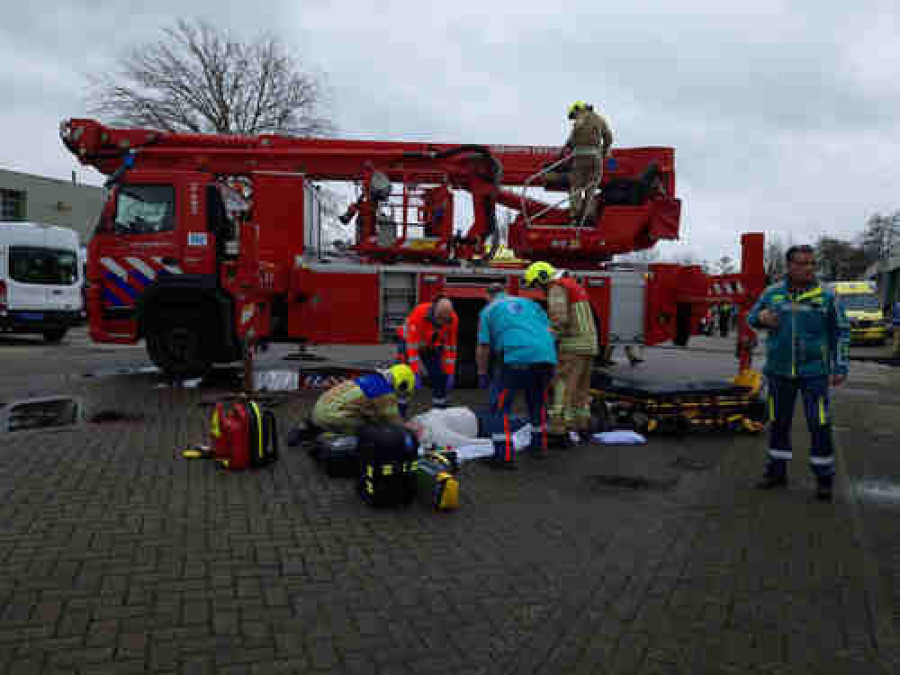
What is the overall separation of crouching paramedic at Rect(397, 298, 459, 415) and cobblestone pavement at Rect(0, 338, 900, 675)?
198cm

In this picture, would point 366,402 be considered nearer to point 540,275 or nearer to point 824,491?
point 540,275

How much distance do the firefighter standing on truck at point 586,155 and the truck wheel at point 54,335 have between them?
13896 mm

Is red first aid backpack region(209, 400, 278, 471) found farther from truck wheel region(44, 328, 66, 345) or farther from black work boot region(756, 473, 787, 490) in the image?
truck wheel region(44, 328, 66, 345)

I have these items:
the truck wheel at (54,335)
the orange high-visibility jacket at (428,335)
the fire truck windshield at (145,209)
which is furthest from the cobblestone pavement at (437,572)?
the truck wheel at (54,335)

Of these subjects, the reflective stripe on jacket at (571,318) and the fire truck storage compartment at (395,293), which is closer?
the reflective stripe on jacket at (571,318)

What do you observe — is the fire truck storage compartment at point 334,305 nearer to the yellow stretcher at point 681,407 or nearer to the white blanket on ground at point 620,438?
the yellow stretcher at point 681,407

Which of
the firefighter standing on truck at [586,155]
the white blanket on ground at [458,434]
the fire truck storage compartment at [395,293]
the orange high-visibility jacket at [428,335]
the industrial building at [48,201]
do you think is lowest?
the white blanket on ground at [458,434]

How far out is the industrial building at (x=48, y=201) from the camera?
33.7 meters

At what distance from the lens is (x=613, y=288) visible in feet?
31.5

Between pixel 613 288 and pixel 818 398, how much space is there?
5.09 metres

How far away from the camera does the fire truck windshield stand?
8.89 m

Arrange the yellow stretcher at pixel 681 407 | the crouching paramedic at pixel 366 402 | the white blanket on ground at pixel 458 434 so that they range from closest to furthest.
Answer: the crouching paramedic at pixel 366 402 < the white blanket on ground at pixel 458 434 < the yellow stretcher at pixel 681 407

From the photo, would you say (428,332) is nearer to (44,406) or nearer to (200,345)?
(200,345)

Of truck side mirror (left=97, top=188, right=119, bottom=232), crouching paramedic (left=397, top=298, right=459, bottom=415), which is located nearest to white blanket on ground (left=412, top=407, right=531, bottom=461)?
crouching paramedic (left=397, top=298, right=459, bottom=415)
